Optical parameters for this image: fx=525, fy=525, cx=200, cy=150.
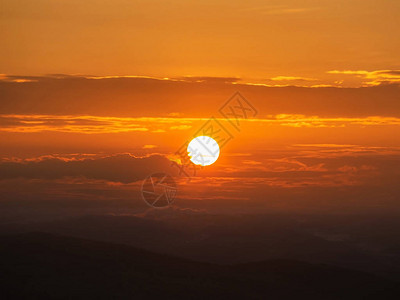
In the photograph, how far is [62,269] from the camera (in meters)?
169

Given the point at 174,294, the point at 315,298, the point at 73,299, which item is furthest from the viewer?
the point at 315,298

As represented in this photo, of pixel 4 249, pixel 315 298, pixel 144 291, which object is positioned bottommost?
pixel 315 298

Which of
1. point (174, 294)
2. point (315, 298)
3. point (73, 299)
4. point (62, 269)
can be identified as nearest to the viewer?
point (73, 299)

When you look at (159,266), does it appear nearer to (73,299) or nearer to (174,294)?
(174,294)

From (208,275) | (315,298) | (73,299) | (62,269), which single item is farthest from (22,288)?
(315,298)

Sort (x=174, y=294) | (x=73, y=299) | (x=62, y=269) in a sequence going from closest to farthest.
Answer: (x=73, y=299) → (x=174, y=294) → (x=62, y=269)

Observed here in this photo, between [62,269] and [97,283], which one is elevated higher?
[62,269]

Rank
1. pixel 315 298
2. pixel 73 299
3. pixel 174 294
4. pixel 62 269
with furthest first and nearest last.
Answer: pixel 315 298, pixel 62 269, pixel 174 294, pixel 73 299

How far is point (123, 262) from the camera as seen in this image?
190375 millimetres

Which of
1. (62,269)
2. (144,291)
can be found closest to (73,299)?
(144,291)

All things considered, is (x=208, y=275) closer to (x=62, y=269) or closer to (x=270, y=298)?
(x=270, y=298)

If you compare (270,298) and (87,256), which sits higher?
(87,256)

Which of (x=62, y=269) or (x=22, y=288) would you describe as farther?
(x=62, y=269)

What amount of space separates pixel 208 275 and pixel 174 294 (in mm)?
38474
